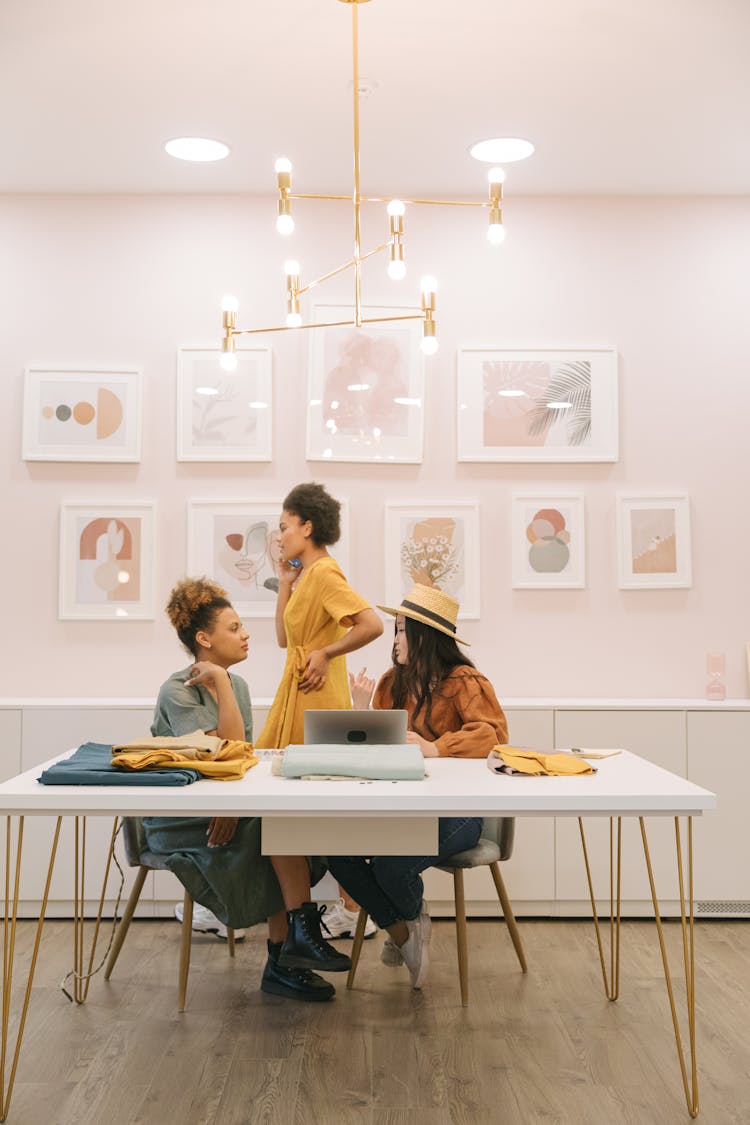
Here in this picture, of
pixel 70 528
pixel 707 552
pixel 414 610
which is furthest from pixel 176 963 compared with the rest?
pixel 707 552

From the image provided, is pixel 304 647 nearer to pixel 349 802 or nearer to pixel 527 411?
pixel 349 802

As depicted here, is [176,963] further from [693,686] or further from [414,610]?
[693,686]

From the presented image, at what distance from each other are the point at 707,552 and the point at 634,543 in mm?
311

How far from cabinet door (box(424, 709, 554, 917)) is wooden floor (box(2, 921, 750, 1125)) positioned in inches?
15.6

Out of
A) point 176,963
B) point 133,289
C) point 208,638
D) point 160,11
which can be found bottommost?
point 176,963

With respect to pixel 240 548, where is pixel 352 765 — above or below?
below

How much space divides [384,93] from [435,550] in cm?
178

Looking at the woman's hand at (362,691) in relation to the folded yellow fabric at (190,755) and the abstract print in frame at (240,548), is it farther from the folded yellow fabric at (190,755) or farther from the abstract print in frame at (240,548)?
the abstract print in frame at (240,548)

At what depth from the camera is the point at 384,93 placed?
12.6 ft

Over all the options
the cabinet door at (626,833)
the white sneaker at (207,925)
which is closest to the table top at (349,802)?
the white sneaker at (207,925)

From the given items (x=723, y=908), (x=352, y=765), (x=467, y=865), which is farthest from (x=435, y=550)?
(x=352, y=765)

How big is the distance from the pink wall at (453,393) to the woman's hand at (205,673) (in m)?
1.36

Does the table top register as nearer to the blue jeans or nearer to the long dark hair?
the blue jeans

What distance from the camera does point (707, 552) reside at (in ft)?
15.8
